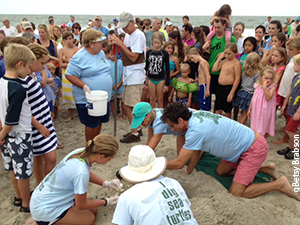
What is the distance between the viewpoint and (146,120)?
290cm

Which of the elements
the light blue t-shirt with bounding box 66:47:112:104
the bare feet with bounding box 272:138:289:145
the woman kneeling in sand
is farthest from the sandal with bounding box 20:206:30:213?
the bare feet with bounding box 272:138:289:145

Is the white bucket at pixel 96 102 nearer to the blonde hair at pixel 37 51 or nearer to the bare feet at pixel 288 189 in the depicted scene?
the blonde hair at pixel 37 51

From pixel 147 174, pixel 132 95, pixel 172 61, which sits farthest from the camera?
pixel 172 61

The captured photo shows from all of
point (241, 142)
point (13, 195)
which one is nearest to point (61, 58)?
point (13, 195)

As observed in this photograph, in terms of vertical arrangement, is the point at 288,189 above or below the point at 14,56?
below

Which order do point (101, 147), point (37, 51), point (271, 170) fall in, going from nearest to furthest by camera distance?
point (101, 147) < point (37, 51) < point (271, 170)

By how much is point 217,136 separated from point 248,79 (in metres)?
2.15

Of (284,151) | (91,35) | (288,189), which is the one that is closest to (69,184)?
(91,35)

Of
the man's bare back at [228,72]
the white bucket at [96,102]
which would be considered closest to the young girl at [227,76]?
the man's bare back at [228,72]

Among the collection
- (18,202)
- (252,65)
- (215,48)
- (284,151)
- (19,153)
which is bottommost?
(18,202)

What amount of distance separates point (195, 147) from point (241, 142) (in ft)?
1.88

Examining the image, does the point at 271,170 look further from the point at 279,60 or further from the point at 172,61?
the point at 172,61

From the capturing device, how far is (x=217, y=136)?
8.59ft

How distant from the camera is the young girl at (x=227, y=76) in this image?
14.2ft
